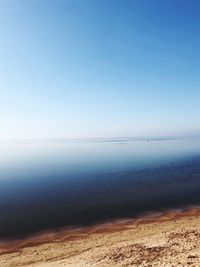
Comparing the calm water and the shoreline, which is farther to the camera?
the calm water

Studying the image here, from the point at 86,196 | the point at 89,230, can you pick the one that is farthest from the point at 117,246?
the point at 86,196

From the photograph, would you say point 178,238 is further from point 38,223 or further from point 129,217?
point 38,223

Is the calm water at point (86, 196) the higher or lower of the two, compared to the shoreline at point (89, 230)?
higher

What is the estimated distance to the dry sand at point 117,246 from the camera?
15391mm

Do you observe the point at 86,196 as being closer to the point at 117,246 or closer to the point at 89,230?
the point at 89,230

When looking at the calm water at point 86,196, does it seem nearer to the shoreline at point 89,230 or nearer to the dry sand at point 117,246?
the shoreline at point 89,230

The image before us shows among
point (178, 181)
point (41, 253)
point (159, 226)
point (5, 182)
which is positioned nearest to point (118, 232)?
point (159, 226)

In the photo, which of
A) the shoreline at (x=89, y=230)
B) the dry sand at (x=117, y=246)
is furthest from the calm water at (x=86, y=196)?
the dry sand at (x=117, y=246)

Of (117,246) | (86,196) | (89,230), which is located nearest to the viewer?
(117,246)

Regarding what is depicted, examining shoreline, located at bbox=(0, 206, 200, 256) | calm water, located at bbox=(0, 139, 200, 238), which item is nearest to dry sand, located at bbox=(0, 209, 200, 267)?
shoreline, located at bbox=(0, 206, 200, 256)

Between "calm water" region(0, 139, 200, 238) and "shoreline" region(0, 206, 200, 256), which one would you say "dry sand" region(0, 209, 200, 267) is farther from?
"calm water" region(0, 139, 200, 238)

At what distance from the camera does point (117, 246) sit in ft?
60.0

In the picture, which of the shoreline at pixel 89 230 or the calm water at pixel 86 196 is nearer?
Result: the shoreline at pixel 89 230

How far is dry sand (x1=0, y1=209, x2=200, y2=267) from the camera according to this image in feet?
50.5
